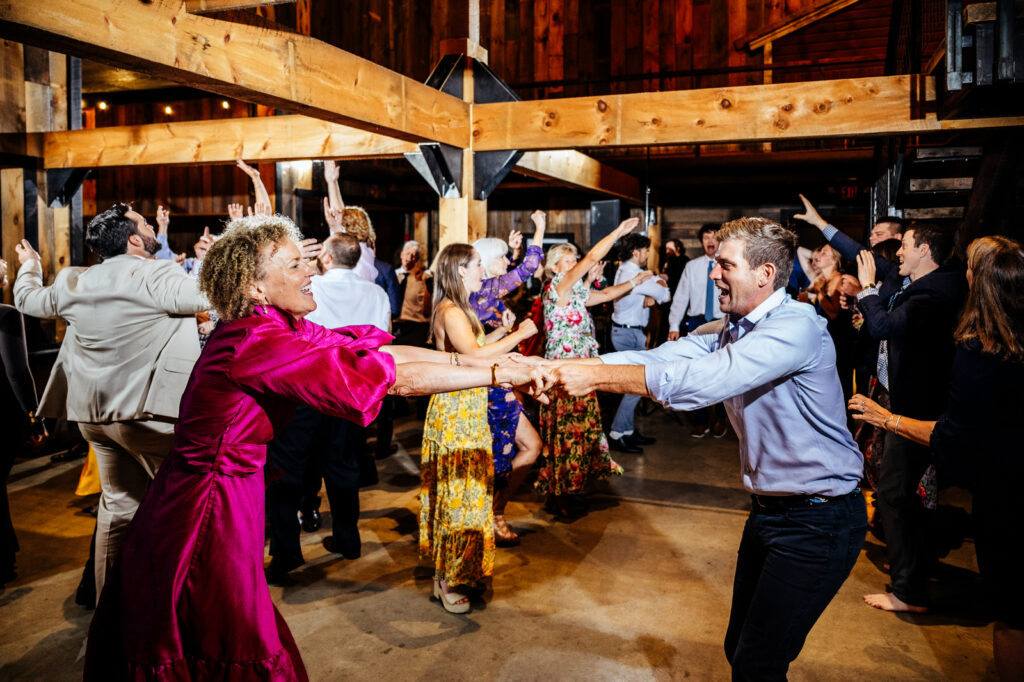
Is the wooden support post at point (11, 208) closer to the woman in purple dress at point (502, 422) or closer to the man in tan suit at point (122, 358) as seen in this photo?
the man in tan suit at point (122, 358)

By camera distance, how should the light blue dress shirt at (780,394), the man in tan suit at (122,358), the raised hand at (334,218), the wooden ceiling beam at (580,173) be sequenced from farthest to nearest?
the wooden ceiling beam at (580,173) < the raised hand at (334,218) < the man in tan suit at (122,358) < the light blue dress shirt at (780,394)

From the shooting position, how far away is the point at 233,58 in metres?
3.04

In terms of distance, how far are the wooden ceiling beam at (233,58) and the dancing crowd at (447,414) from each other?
1.91 ft

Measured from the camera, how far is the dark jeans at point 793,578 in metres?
1.84

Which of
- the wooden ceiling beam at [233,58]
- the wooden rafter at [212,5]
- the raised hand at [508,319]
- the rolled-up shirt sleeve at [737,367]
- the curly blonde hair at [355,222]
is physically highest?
the wooden rafter at [212,5]

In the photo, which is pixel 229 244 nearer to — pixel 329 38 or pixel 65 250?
pixel 65 250

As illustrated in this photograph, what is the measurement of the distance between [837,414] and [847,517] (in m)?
0.28

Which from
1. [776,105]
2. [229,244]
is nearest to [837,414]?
[229,244]

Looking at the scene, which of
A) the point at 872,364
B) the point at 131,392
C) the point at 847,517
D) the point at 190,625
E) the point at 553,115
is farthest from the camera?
the point at 553,115

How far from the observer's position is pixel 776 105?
4426 mm

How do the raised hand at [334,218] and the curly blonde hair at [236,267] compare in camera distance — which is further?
the raised hand at [334,218]

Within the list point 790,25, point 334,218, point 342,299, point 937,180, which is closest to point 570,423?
point 342,299

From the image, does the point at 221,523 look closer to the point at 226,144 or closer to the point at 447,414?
the point at 447,414

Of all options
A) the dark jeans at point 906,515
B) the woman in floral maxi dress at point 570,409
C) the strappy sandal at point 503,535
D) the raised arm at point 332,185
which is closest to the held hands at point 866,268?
the dark jeans at point 906,515
